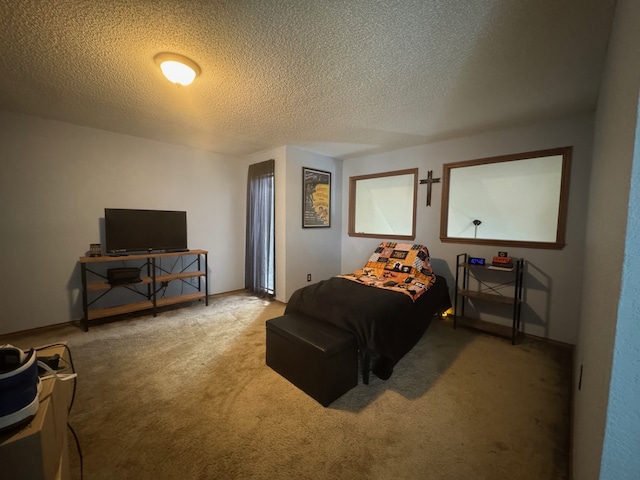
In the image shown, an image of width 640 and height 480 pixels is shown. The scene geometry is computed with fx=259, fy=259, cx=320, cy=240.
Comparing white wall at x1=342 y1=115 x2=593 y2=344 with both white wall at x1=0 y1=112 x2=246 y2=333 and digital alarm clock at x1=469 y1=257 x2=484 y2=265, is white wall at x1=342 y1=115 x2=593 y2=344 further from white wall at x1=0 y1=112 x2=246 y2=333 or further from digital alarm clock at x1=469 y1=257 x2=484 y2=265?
white wall at x1=0 y1=112 x2=246 y2=333

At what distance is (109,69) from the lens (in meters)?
1.93

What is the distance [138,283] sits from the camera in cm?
333

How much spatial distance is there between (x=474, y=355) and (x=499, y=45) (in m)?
2.55

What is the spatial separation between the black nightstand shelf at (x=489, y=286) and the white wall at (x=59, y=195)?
413 centimetres

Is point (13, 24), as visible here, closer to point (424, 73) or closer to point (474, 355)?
point (424, 73)

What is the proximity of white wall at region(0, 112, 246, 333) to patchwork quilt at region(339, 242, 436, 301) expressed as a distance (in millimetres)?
3041

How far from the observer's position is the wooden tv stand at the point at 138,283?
2987 mm

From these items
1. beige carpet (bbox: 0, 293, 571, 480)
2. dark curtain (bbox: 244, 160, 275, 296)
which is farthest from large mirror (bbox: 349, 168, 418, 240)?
beige carpet (bbox: 0, 293, 571, 480)

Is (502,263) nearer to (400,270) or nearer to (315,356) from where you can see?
(400,270)

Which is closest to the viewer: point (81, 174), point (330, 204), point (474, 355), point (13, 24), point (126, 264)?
point (13, 24)

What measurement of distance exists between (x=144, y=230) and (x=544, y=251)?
4.84m

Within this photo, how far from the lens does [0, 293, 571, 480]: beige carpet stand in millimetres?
1395

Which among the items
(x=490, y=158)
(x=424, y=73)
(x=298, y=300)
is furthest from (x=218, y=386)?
(x=490, y=158)

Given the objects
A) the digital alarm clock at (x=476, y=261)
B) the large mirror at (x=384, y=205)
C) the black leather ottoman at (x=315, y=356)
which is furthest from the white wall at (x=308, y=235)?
the digital alarm clock at (x=476, y=261)
